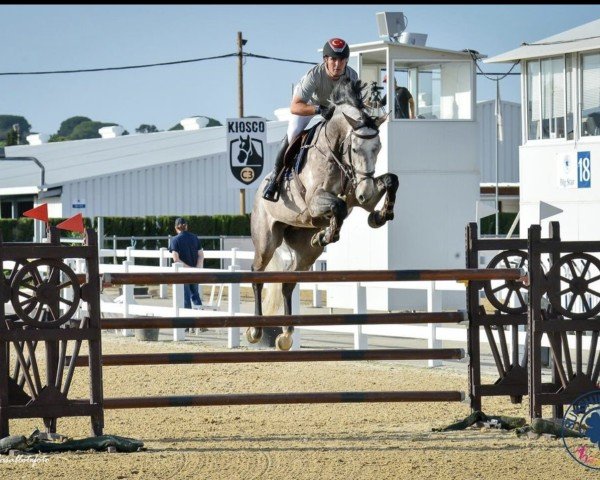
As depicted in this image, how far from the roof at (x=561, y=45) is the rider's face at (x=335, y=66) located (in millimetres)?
10070

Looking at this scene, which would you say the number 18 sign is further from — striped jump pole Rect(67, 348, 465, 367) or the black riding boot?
striped jump pole Rect(67, 348, 465, 367)

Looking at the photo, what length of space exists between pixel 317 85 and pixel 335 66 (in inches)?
12.4

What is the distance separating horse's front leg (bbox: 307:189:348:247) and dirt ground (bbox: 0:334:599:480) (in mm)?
1504

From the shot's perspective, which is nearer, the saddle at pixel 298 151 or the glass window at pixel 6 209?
the saddle at pixel 298 151

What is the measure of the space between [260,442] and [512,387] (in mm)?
1962

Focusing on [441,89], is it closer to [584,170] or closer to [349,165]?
[584,170]

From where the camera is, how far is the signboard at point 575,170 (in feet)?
61.3

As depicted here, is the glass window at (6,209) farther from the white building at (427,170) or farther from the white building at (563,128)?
the white building at (563,128)

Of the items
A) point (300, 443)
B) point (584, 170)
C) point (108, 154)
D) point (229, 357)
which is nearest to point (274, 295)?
point (229, 357)

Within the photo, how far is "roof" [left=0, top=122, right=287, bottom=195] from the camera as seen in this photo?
42188mm

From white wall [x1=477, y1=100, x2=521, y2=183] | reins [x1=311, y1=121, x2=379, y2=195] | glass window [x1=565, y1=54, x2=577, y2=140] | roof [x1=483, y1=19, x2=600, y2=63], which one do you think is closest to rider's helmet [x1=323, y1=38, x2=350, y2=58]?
reins [x1=311, y1=121, x2=379, y2=195]

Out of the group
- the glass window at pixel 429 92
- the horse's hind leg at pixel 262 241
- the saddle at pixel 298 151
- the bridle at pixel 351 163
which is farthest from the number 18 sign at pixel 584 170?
the bridle at pixel 351 163

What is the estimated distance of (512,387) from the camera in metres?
8.15

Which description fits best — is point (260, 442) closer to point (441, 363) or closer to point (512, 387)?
point (512, 387)
